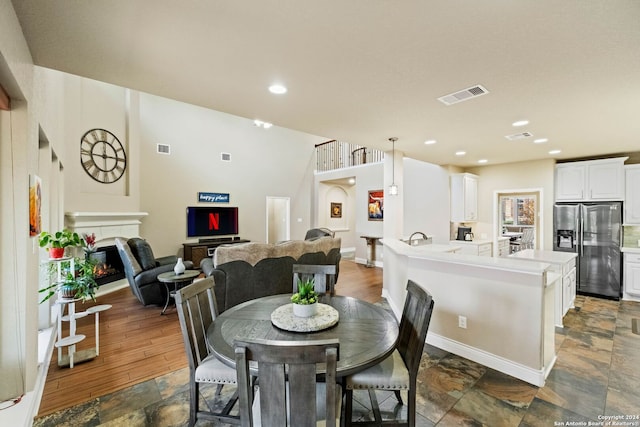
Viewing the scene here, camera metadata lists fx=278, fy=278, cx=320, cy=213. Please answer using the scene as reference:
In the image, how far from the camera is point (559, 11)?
5.10ft

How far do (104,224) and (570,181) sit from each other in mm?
9000

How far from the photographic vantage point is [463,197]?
253 inches

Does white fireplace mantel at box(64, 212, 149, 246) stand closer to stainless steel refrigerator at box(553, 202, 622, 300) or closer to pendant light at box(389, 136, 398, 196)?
pendant light at box(389, 136, 398, 196)

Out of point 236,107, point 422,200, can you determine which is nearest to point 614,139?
point 422,200

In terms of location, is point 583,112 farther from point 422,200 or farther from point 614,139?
point 422,200

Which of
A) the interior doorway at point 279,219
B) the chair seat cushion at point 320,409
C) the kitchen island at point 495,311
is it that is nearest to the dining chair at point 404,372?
the chair seat cushion at point 320,409

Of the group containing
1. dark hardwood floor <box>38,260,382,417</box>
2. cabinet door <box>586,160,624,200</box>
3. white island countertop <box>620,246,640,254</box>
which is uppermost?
cabinet door <box>586,160,624,200</box>

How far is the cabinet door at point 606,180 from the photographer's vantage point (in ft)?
16.2

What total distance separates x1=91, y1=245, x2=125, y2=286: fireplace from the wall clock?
1.34 meters

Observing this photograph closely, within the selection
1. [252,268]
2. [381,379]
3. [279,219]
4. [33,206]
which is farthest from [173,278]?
[279,219]

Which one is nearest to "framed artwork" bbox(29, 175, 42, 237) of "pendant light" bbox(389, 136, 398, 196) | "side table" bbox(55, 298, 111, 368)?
"side table" bbox(55, 298, 111, 368)

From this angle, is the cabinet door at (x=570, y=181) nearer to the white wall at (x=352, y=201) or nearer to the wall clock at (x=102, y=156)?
the white wall at (x=352, y=201)

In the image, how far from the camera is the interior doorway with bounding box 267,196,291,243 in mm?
9469

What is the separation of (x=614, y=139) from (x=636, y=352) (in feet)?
10.2
